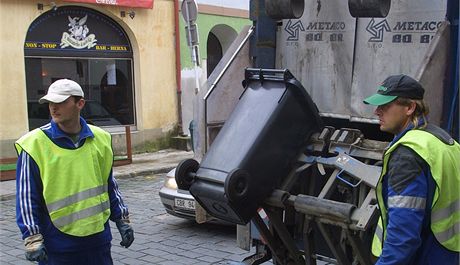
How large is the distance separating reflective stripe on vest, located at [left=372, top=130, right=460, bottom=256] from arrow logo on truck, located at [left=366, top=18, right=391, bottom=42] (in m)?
1.49

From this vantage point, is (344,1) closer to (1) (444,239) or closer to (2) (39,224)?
(1) (444,239)

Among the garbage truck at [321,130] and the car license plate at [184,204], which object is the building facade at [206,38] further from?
the garbage truck at [321,130]

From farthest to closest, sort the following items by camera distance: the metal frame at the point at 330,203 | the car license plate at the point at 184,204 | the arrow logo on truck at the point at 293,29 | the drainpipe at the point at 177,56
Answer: the drainpipe at the point at 177,56 < the car license plate at the point at 184,204 < the arrow logo on truck at the point at 293,29 < the metal frame at the point at 330,203

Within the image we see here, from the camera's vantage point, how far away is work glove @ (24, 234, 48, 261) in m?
2.98

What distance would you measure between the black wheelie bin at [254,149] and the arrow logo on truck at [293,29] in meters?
0.86

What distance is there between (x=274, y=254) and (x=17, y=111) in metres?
8.72

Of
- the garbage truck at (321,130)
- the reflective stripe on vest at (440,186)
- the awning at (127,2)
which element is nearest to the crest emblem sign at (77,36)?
the awning at (127,2)

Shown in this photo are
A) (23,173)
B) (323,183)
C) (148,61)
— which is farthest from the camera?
(148,61)

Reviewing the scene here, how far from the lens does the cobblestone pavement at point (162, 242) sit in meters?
5.41

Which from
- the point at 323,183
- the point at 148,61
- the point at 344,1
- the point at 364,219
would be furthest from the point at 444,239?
the point at 148,61

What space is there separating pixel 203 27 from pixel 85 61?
11.3 ft

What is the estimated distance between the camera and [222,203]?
3180mm

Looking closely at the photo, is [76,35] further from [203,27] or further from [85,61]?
[203,27]

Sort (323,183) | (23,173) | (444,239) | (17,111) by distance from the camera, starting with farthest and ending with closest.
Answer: (17,111) < (323,183) < (23,173) < (444,239)
